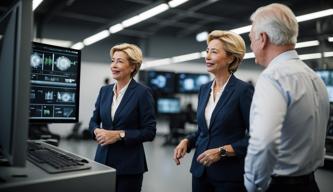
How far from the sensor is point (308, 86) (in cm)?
124

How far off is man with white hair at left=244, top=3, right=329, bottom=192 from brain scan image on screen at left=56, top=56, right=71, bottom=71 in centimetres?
106

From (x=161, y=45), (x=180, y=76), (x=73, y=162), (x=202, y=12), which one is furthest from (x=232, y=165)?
(x=161, y=45)

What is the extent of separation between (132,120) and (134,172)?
32 cm

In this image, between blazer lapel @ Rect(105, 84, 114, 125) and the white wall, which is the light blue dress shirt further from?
the white wall

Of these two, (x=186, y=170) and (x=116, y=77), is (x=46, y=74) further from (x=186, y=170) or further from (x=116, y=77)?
(x=186, y=170)

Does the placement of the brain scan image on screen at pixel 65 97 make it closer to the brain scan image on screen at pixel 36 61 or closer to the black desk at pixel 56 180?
the brain scan image on screen at pixel 36 61

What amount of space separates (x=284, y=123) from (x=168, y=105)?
362 inches

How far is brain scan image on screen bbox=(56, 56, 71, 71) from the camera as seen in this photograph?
181cm

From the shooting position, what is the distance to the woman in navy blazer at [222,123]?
1.66 meters

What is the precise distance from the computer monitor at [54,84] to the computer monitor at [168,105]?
8.36 m

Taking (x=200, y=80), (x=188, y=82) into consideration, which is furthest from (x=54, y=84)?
(x=200, y=80)

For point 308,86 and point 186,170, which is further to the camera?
point 186,170

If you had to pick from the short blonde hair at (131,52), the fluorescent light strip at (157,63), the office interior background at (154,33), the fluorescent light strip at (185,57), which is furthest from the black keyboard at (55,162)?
the fluorescent light strip at (185,57)

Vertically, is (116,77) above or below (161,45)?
below
